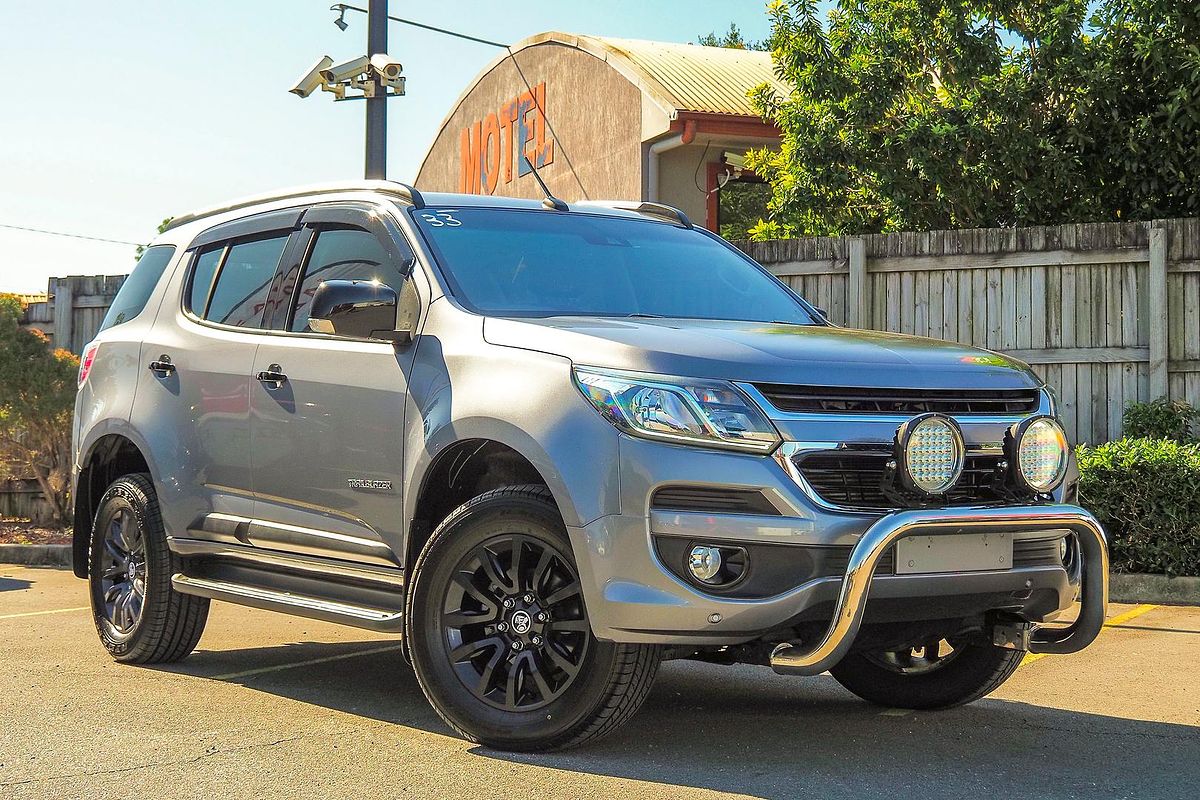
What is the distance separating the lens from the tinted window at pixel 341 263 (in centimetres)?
597

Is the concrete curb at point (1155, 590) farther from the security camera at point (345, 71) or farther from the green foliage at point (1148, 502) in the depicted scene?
the security camera at point (345, 71)

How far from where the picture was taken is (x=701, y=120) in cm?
1783

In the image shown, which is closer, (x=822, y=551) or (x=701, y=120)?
(x=822, y=551)

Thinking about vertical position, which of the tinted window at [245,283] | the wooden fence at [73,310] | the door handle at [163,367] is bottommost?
the door handle at [163,367]

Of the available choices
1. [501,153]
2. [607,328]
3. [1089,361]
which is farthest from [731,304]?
[501,153]

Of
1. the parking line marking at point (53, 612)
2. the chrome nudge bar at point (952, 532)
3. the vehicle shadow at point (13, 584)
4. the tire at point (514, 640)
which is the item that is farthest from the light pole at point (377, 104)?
the chrome nudge bar at point (952, 532)

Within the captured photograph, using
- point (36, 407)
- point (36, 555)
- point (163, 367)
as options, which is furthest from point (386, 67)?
point (163, 367)

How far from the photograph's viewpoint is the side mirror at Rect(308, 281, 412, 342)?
5.53 m

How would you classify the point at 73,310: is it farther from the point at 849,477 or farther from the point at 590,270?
the point at 849,477

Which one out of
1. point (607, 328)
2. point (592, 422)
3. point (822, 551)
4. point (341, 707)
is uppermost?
point (607, 328)

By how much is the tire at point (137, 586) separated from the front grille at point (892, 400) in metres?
3.31

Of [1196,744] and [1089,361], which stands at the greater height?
[1089,361]

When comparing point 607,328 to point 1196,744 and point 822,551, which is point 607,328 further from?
point 1196,744

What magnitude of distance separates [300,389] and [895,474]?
2465mm
